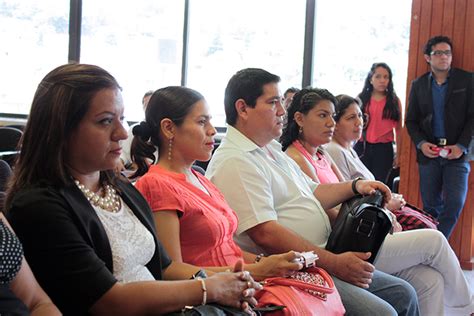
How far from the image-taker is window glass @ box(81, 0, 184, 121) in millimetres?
6633

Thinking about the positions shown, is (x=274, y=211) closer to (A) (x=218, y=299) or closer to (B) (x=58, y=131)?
(A) (x=218, y=299)

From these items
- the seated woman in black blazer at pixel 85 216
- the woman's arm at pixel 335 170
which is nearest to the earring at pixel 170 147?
the seated woman in black blazer at pixel 85 216

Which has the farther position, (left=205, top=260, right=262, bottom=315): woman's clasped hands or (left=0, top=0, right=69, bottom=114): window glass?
(left=0, top=0, right=69, bottom=114): window glass

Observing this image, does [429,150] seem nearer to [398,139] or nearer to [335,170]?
[398,139]

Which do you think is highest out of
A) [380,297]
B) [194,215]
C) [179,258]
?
[194,215]

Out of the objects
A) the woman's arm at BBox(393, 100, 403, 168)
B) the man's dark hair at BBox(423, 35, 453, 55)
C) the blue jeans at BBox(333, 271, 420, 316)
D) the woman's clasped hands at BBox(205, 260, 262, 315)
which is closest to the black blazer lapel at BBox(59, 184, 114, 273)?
the woman's clasped hands at BBox(205, 260, 262, 315)

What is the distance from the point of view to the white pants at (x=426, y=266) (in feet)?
7.68

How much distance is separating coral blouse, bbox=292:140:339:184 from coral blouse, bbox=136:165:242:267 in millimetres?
930

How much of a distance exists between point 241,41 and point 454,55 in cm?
271

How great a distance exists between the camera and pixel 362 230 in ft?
6.74

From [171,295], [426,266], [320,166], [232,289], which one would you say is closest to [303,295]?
[232,289]

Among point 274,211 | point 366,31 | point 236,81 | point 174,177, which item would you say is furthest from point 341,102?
point 366,31

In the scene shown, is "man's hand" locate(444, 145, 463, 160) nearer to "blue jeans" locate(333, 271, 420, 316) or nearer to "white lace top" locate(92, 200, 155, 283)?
"blue jeans" locate(333, 271, 420, 316)

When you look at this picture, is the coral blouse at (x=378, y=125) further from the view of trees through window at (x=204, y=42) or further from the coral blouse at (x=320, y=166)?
the coral blouse at (x=320, y=166)
